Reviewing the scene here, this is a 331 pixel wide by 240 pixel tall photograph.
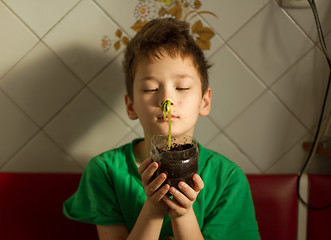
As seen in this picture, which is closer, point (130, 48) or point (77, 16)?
point (130, 48)

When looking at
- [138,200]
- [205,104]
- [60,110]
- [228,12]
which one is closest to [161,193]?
[138,200]

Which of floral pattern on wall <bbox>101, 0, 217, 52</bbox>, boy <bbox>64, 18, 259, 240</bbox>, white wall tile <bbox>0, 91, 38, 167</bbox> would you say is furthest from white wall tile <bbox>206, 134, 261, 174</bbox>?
white wall tile <bbox>0, 91, 38, 167</bbox>

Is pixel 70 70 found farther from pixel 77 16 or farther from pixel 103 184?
pixel 103 184

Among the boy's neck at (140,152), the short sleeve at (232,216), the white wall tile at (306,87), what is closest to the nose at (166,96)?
the boy's neck at (140,152)

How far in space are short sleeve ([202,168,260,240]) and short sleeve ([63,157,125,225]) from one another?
0.29 metres

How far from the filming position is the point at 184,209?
739 mm

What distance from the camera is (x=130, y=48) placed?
37.5 inches

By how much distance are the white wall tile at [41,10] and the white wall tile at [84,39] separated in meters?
0.03

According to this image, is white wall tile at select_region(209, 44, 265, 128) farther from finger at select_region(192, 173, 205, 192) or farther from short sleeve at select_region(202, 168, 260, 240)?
finger at select_region(192, 173, 205, 192)

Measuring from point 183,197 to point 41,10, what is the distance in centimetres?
89

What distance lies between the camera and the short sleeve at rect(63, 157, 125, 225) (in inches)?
35.3

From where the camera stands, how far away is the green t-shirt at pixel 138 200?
897 mm

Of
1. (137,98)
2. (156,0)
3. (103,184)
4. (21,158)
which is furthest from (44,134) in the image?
(156,0)

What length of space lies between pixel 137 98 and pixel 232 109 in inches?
18.8
